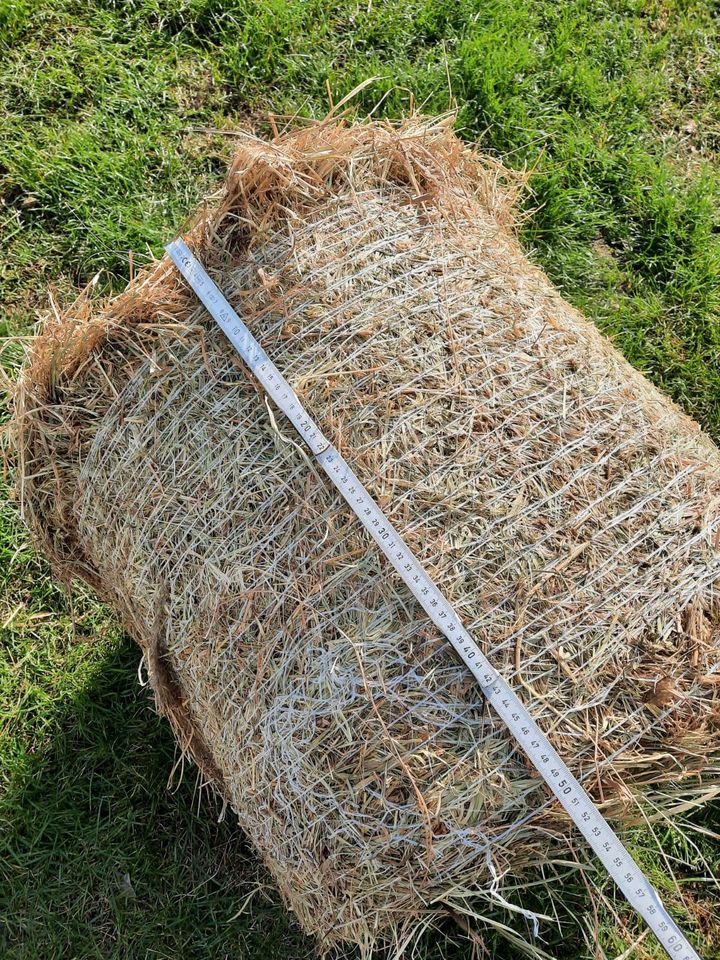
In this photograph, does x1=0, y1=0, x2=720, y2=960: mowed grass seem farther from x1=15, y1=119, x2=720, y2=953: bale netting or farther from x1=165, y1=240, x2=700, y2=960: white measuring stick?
x1=165, y1=240, x2=700, y2=960: white measuring stick

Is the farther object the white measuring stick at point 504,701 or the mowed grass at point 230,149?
the mowed grass at point 230,149

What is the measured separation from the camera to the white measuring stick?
1.77 m

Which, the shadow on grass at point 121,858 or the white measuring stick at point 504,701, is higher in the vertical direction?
the white measuring stick at point 504,701

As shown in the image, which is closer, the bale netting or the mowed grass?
the bale netting

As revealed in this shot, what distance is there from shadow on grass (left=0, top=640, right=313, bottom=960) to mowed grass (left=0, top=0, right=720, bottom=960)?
14 millimetres

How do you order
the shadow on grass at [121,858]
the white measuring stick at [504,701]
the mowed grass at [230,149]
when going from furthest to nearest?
the mowed grass at [230,149]
the shadow on grass at [121,858]
the white measuring stick at [504,701]

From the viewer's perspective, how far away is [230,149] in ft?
11.8

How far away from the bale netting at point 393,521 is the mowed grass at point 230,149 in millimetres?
1045

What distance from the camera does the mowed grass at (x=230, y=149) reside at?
3.16m

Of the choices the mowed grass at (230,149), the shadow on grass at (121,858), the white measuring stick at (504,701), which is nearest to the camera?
the white measuring stick at (504,701)

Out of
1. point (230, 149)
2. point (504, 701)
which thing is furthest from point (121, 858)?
point (230, 149)

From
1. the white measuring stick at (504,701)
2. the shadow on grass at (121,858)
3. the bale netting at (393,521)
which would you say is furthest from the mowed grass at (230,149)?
the white measuring stick at (504,701)

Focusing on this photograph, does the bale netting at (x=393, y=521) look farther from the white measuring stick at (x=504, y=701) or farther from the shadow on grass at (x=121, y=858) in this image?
the shadow on grass at (x=121, y=858)

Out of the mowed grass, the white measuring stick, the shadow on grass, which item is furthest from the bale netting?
the mowed grass
